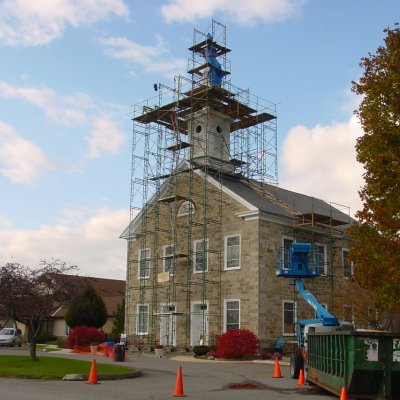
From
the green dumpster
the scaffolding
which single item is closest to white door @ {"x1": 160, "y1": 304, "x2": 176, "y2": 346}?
the scaffolding

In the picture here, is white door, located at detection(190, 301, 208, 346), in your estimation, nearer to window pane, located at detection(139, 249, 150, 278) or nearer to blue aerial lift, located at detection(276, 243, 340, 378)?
window pane, located at detection(139, 249, 150, 278)

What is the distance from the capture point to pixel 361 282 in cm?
1773

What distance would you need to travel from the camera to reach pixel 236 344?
29.5 m

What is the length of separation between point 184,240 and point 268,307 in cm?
706

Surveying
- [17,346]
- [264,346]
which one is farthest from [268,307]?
[17,346]

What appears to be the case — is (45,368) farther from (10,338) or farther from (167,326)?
(10,338)

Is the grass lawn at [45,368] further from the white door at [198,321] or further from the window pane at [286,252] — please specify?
the window pane at [286,252]

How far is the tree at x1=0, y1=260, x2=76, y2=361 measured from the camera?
22.8 m

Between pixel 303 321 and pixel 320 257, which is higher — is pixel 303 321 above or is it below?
below

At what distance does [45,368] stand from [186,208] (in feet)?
58.6

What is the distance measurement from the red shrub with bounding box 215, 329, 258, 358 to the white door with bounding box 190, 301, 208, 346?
3.83 m

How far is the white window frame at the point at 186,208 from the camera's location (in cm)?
3622

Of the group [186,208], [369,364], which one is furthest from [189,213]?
[369,364]

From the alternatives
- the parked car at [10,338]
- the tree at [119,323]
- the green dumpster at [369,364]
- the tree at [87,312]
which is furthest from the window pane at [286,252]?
the parked car at [10,338]
